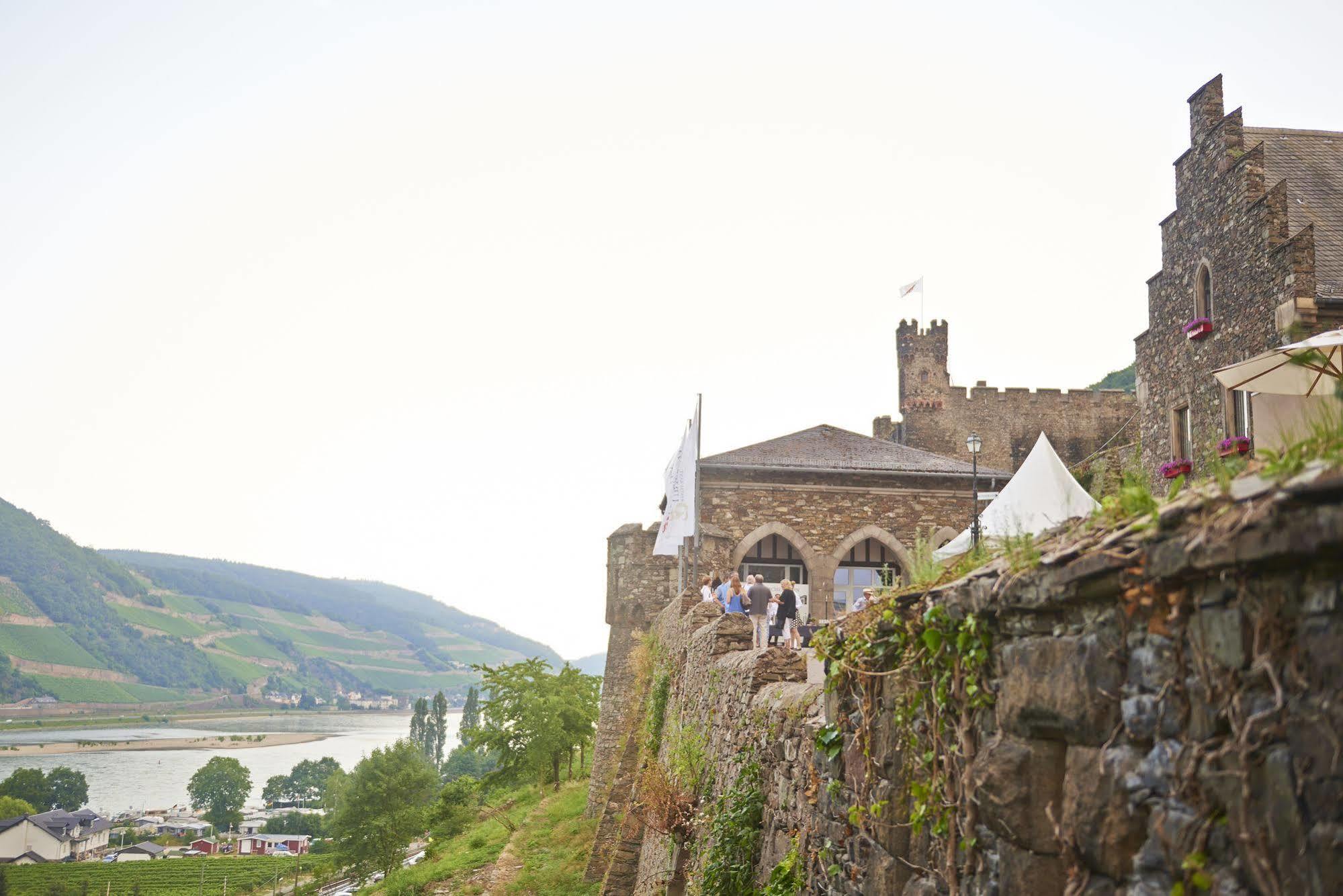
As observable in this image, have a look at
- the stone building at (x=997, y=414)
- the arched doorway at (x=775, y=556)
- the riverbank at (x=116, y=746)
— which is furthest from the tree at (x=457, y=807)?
the riverbank at (x=116, y=746)

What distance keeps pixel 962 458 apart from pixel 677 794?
35.7m

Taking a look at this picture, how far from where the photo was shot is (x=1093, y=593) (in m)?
3.16

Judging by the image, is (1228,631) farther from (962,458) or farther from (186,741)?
(186,741)

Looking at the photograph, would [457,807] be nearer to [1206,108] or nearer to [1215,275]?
[1215,275]

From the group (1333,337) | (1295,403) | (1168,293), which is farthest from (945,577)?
(1168,293)

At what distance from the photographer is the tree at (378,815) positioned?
49188mm

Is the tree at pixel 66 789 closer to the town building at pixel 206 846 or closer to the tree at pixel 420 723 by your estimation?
the town building at pixel 206 846

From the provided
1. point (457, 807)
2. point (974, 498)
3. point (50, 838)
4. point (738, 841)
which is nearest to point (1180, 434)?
point (974, 498)

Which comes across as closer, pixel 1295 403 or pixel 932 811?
pixel 932 811

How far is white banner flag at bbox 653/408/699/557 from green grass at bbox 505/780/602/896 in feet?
20.6

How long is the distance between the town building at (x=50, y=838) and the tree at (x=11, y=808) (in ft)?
6.91

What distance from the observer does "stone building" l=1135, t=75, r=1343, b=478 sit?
1702 centimetres

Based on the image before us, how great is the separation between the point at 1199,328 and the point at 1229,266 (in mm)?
1202

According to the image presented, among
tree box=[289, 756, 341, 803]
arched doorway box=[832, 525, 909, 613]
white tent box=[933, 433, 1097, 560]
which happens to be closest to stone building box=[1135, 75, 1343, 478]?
white tent box=[933, 433, 1097, 560]
